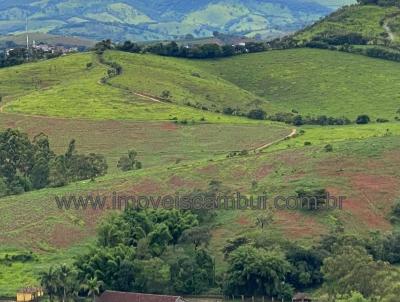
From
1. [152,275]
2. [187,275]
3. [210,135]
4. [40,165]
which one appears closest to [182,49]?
[210,135]

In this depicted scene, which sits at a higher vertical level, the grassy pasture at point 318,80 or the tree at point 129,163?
the grassy pasture at point 318,80

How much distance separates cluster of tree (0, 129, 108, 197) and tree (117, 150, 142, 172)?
5.22 feet

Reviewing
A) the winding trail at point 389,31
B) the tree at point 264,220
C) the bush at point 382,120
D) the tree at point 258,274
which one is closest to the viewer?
the tree at point 258,274

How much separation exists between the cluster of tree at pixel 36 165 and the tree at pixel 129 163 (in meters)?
1.59

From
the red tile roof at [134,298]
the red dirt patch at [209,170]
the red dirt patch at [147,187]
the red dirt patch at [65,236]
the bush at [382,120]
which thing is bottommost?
the red tile roof at [134,298]

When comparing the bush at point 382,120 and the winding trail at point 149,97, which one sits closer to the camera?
the bush at point 382,120

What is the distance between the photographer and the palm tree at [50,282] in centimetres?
7019

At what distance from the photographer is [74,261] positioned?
251 feet

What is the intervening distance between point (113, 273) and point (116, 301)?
4.24 metres

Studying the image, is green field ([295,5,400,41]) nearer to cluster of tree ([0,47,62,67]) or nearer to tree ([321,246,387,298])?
cluster of tree ([0,47,62,67])

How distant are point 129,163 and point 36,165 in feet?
29.0

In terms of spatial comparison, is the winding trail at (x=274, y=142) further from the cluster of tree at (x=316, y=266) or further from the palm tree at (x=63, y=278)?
the palm tree at (x=63, y=278)

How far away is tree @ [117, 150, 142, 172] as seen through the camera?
104 meters

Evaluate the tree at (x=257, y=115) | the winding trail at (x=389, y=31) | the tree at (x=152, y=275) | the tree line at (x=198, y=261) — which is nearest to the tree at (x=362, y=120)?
the tree at (x=257, y=115)
